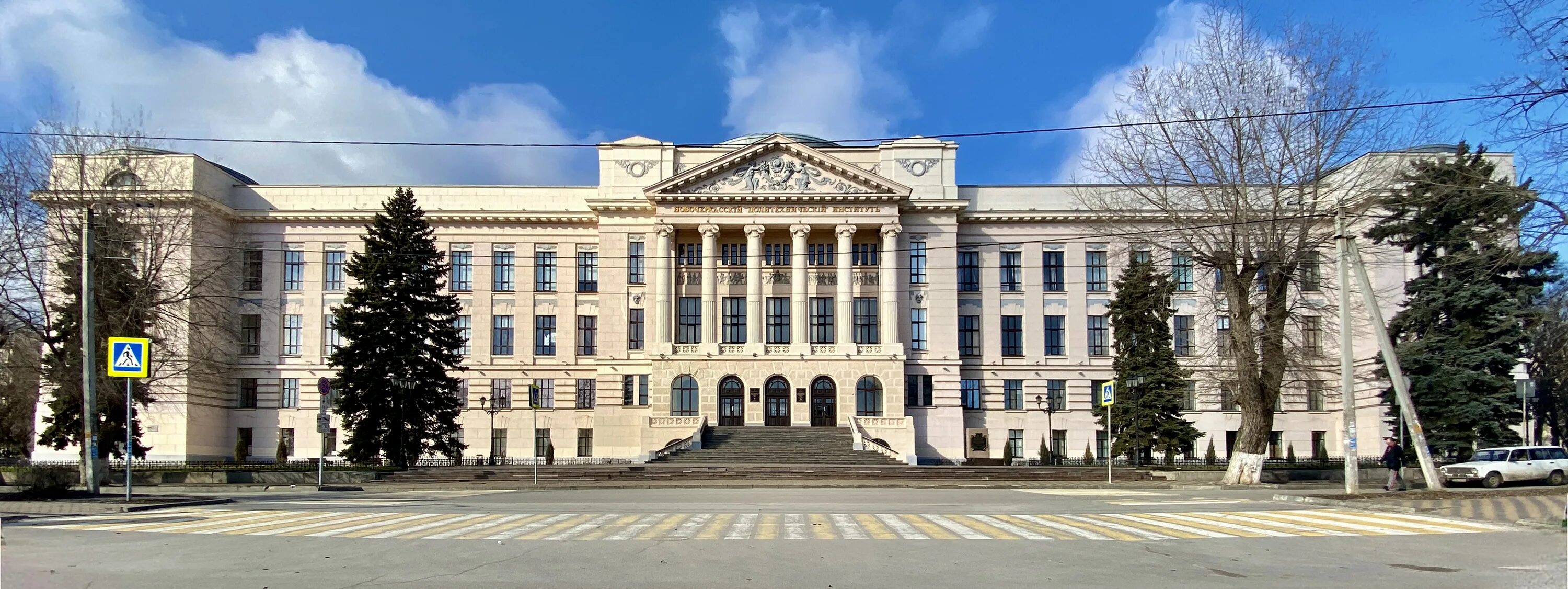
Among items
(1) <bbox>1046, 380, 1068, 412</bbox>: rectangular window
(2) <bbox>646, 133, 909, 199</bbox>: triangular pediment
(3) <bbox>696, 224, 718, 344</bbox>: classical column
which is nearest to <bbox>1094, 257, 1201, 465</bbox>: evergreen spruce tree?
(1) <bbox>1046, 380, 1068, 412</bbox>: rectangular window

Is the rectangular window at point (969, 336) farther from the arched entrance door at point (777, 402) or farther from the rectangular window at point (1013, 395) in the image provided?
the arched entrance door at point (777, 402)

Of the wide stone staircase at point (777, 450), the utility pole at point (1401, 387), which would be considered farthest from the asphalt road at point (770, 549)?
the wide stone staircase at point (777, 450)

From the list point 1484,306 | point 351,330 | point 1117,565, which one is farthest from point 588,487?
point 1484,306

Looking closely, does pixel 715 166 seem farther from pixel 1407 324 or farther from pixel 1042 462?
pixel 1407 324

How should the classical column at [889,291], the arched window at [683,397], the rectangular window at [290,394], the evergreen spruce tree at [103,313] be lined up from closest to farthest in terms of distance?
the evergreen spruce tree at [103,313] → the arched window at [683,397] → the classical column at [889,291] → the rectangular window at [290,394]

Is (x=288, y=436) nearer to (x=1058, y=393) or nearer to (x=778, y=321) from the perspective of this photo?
(x=778, y=321)

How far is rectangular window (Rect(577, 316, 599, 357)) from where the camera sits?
6153 centimetres

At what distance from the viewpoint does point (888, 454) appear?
50.0m

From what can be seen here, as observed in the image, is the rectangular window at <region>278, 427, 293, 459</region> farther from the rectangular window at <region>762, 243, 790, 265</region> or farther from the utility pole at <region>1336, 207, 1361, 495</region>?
the utility pole at <region>1336, 207, 1361, 495</region>

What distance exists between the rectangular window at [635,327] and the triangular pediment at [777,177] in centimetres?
677

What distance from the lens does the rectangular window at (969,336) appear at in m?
60.6

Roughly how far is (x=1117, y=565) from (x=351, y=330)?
120ft

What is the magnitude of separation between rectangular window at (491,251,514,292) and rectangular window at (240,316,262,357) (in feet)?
43.2

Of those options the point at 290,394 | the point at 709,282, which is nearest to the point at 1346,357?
the point at 709,282
